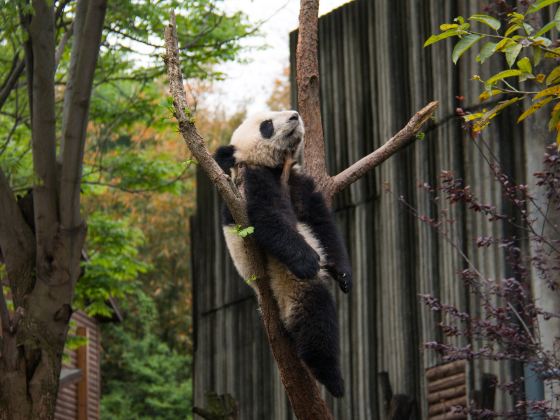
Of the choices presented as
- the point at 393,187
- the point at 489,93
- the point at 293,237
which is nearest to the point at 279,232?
the point at 293,237

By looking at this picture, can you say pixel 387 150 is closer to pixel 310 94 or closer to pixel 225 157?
pixel 310 94

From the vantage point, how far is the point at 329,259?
6.07 metres

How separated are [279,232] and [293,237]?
80 millimetres

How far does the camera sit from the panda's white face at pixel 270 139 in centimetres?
621

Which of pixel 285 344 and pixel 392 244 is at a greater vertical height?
pixel 392 244

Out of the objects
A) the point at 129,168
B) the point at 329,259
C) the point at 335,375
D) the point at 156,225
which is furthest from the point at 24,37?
the point at 156,225

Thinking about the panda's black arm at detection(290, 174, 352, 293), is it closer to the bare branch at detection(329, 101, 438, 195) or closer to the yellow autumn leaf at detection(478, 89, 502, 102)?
the bare branch at detection(329, 101, 438, 195)

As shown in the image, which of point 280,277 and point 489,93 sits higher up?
point 489,93

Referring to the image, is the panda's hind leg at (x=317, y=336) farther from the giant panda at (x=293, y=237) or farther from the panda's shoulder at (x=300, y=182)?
the panda's shoulder at (x=300, y=182)

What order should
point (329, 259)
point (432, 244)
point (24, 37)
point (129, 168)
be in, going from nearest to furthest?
point (329, 259), point (24, 37), point (432, 244), point (129, 168)

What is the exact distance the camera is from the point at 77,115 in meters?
9.92

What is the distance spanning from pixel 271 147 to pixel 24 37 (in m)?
4.25

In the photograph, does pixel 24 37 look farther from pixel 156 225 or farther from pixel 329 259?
pixel 156 225

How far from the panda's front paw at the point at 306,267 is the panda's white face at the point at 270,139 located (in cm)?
85
